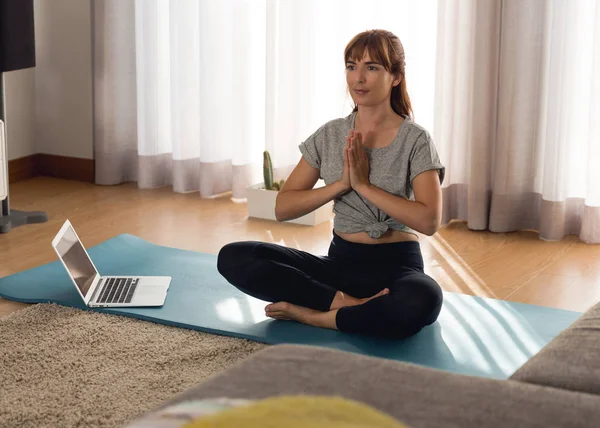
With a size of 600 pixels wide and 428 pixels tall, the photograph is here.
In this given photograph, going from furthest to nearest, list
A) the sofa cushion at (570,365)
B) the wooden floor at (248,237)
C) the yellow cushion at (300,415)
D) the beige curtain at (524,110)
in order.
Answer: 1. the beige curtain at (524,110)
2. the wooden floor at (248,237)
3. the sofa cushion at (570,365)
4. the yellow cushion at (300,415)

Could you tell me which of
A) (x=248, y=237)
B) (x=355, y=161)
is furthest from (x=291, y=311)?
(x=248, y=237)

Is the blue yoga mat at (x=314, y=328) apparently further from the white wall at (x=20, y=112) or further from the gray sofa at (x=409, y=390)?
the white wall at (x=20, y=112)

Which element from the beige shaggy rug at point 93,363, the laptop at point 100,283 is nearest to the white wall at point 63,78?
the laptop at point 100,283

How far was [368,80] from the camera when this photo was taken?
234 centimetres

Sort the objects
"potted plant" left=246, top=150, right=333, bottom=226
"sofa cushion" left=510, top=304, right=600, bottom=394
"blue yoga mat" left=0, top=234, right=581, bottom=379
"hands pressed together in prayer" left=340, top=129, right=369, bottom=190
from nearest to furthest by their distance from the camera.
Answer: "sofa cushion" left=510, top=304, right=600, bottom=394
"blue yoga mat" left=0, top=234, right=581, bottom=379
"hands pressed together in prayer" left=340, top=129, right=369, bottom=190
"potted plant" left=246, top=150, right=333, bottom=226

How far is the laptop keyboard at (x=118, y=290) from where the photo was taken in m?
2.54

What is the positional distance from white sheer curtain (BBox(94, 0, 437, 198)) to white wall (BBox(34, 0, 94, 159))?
0.63ft

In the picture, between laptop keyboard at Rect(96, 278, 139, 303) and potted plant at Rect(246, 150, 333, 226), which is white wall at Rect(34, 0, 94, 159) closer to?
potted plant at Rect(246, 150, 333, 226)

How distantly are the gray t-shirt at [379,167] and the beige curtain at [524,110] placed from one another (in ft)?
3.62

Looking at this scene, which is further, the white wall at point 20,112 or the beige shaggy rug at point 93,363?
the white wall at point 20,112

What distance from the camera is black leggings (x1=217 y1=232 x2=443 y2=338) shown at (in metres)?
2.22

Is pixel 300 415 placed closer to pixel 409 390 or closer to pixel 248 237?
pixel 409 390

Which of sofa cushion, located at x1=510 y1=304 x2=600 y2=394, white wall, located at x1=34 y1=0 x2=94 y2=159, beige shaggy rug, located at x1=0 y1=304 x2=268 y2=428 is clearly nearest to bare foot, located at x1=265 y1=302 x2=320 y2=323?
beige shaggy rug, located at x1=0 y1=304 x2=268 y2=428

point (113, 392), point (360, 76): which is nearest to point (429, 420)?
point (113, 392)
